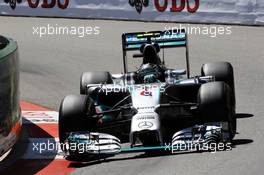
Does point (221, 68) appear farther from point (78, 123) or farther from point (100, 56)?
point (100, 56)

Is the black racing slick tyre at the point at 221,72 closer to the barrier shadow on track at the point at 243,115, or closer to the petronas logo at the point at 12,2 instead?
the barrier shadow on track at the point at 243,115

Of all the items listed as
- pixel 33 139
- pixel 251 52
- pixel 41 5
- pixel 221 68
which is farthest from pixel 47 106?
pixel 41 5

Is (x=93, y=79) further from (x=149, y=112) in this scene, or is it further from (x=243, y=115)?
(x=243, y=115)

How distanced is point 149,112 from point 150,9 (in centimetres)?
1166

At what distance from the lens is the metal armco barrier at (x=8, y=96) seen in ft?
36.0

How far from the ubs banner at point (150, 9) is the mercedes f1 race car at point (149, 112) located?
829 cm

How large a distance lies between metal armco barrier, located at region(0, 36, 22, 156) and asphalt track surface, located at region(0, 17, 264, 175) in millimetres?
1025

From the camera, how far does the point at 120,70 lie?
1819 centimetres
